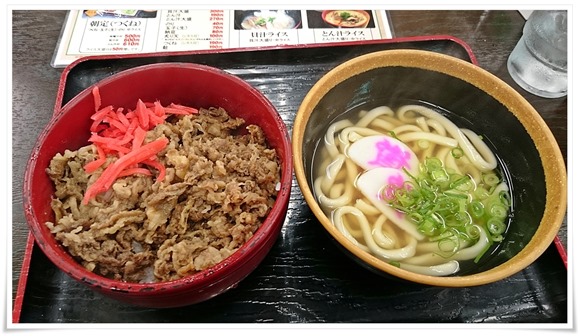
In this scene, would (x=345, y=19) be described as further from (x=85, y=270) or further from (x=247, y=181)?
(x=85, y=270)

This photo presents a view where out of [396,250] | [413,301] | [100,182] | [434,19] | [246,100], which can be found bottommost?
[413,301]

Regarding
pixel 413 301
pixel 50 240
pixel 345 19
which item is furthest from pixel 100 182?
pixel 345 19

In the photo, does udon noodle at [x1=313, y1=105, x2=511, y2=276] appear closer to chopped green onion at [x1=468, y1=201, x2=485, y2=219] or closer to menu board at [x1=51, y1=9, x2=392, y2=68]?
chopped green onion at [x1=468, y1=201, x2=485, y2=219]

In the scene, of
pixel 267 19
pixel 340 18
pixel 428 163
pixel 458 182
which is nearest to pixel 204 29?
pixel 267 19

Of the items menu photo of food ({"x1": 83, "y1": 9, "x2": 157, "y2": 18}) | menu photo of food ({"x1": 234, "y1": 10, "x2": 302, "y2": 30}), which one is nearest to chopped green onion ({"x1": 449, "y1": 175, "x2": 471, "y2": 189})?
menu photo of food ({"x1": 234, "y1": 10, "x2": 302, "y2": 30})

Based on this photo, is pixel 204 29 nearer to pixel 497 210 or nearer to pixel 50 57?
pixel 50 57

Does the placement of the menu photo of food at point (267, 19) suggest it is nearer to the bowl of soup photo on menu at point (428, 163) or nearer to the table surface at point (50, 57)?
the table surface at point (50, 57)

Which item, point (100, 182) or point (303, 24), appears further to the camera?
point (303, 24)
